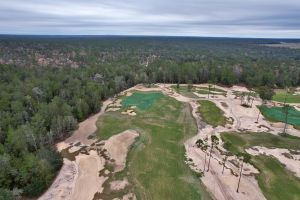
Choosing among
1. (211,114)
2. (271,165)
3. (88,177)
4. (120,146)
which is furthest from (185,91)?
(88,177)

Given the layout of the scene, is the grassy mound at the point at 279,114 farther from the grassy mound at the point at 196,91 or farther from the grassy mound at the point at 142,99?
the grassy mound at the point at 142,99

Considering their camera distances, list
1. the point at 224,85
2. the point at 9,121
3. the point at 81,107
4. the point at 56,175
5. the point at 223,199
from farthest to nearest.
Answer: the point at 224,85 < the point at 81,107 < the point at 9,121 < the point at 56,175 < the point at 223,199

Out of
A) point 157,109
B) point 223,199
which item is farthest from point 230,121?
point 223,199

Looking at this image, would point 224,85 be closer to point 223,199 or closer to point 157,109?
point 157,109

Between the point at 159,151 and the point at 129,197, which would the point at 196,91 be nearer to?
the point at 159,151

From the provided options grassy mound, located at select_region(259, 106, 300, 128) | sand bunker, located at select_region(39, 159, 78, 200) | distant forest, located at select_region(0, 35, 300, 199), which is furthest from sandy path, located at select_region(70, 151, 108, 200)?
grassy mound, located at select_region(259, 106, 300, 128)

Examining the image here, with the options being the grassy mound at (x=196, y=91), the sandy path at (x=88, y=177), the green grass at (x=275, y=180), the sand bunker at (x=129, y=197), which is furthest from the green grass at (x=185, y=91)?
the sand bunker at (x=129, y=197)

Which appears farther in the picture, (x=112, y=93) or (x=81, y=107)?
(x=112, y=93)
